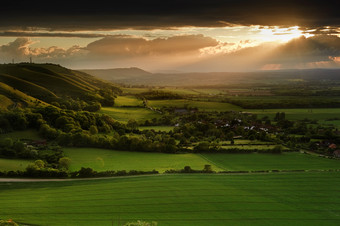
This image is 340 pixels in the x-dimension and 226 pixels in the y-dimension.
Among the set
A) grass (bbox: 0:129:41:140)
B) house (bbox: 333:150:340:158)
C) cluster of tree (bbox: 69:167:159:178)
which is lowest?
house (bbox: 333:150:340:158)

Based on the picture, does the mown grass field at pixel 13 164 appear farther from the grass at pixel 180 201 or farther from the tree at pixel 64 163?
the grass at pixel 180 201

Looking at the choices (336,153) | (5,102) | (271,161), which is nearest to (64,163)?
(271,161)

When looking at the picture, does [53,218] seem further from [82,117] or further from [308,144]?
[308,144]

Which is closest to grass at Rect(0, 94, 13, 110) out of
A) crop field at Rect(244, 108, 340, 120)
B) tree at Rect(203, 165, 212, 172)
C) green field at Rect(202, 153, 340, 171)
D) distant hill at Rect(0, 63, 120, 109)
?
distant hill at Rect(0, 63, 120, 109)

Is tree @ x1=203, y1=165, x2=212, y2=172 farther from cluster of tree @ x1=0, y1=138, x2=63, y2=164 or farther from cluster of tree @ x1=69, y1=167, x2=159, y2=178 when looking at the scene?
cluster of tree @ x1=0, y1=138, x2=63, y2=164

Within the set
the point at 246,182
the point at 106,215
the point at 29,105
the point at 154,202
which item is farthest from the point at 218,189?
the point at 29,105

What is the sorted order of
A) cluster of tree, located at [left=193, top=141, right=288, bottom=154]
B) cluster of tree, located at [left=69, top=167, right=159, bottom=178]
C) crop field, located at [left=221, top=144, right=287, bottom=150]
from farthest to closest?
1. crop field, located at [left=221, top=144, right=287, bottom=150]
2. cluster of tree, located at [left=193, top=141, right=288, bottom=154]
3. cluster of tree, located at [left=69, top=167, right=159, bottom=178]
